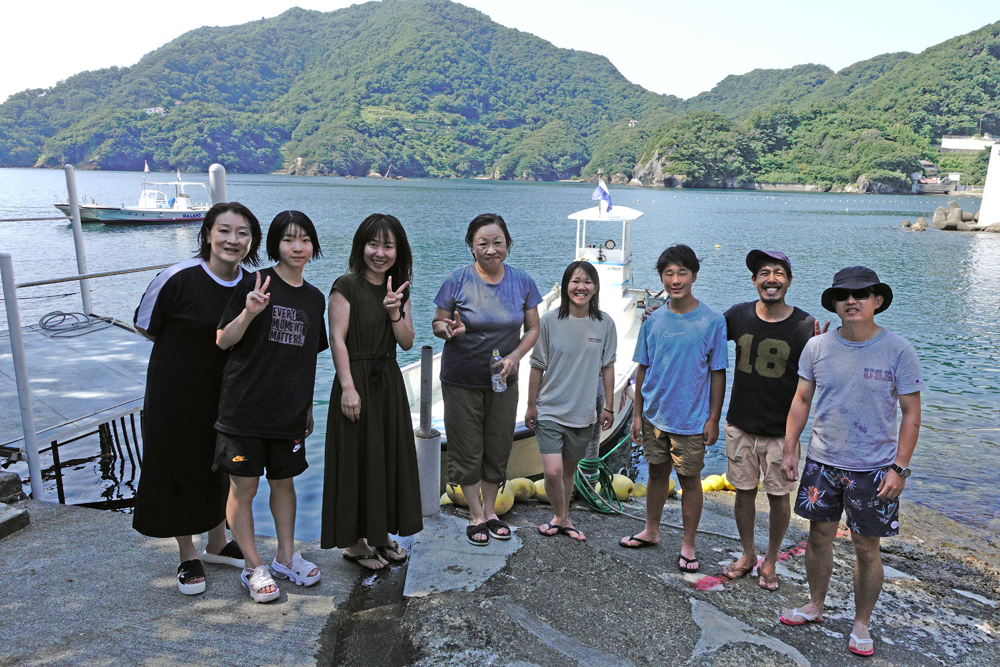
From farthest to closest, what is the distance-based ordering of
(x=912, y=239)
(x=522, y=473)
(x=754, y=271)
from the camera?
(x=912, y=239) → (x=522, y=473) → (x=754, y=271)

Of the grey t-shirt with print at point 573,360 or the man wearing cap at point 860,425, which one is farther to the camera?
the grey t-shirt with print at point 573,360

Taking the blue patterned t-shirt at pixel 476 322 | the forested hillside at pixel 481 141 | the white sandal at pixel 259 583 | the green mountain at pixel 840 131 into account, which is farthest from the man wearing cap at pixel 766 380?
the green mountain at pixel 840 131

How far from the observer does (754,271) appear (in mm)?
3861

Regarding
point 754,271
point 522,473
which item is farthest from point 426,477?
point 522,473

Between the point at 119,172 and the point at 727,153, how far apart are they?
141 m

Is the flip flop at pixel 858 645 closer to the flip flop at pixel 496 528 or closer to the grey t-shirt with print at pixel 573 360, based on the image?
the grey t-shirt with print at pixel 573 360

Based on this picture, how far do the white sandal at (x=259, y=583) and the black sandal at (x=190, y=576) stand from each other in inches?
8.6

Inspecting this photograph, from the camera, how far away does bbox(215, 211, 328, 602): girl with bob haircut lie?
129 inches

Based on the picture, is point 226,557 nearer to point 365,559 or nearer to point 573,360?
point 365,559

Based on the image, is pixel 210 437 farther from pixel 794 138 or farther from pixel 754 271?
pixel 794 138

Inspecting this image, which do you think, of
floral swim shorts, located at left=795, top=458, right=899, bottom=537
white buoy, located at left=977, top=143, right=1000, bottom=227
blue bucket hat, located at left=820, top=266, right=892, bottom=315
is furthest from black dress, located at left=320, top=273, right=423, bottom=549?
white buoy, located at left=977, top=143, right=1000, bottom=227

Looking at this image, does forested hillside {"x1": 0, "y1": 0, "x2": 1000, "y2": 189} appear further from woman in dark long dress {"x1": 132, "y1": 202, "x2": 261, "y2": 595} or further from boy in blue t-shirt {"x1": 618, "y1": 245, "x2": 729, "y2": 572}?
woman in dark long dress {"x1": 132, "y1": 202, "x2": 261, "y2": 595}

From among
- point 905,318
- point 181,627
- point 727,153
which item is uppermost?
point 727,153

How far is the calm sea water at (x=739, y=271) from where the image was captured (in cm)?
1001
